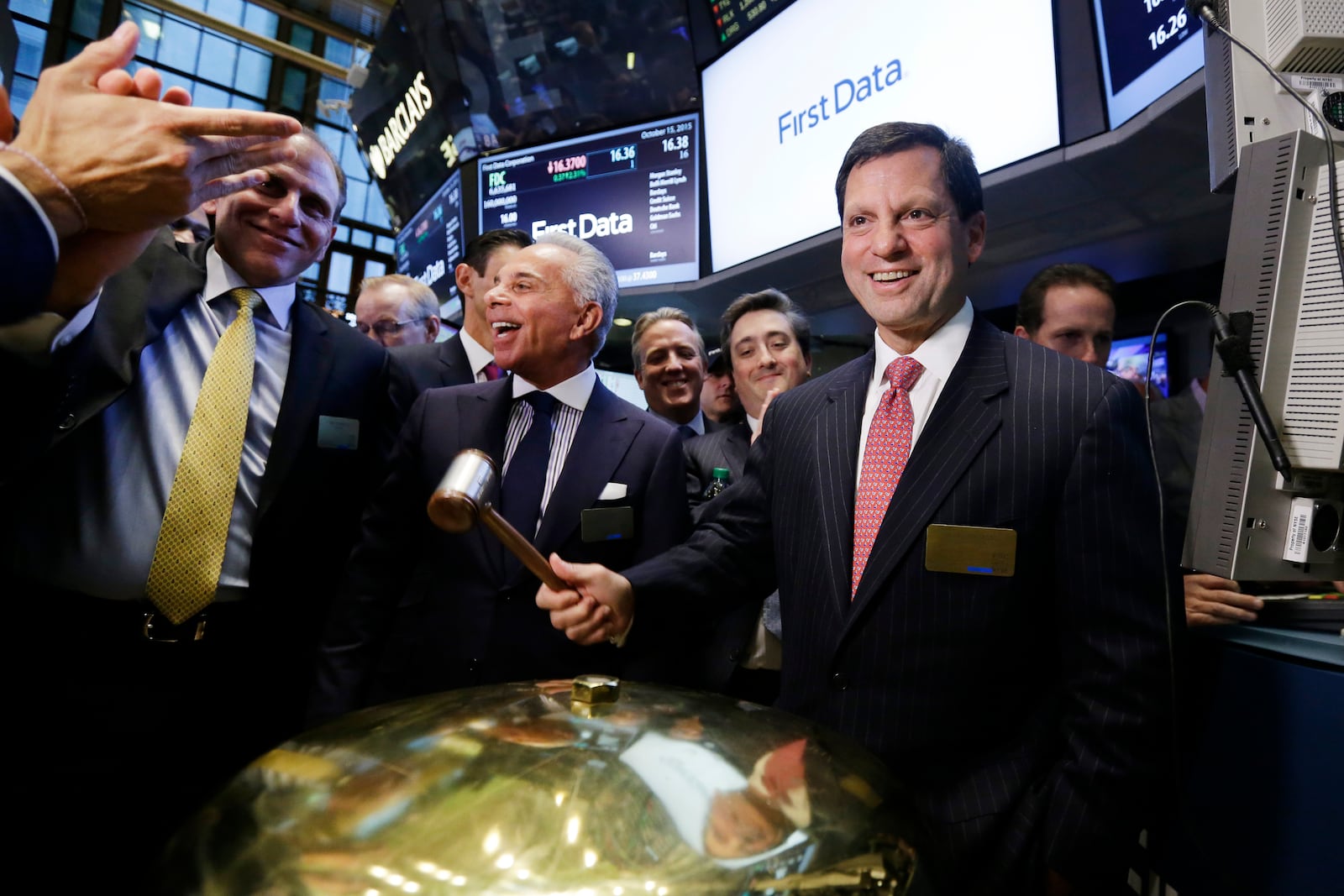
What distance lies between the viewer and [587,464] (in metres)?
1.59

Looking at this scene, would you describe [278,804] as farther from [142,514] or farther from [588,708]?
[142,514]

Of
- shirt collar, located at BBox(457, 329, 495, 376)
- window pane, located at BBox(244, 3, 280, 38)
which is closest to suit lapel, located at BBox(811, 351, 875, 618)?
shirt collar, located at BBox(457, 329, 495, 376)

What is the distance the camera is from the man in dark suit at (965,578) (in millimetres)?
990

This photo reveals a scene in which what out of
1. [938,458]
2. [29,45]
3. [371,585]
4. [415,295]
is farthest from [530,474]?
[29,45]

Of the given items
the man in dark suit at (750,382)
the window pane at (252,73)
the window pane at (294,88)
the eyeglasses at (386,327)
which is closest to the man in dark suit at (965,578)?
the man in dark suit at (750,382)

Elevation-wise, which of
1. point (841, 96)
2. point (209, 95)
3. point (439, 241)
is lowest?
point (841, 96)

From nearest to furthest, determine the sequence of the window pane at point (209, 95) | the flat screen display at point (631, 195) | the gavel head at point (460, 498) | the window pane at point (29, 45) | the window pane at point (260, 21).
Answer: the gavel head at point (460, 498), the flat screen display at point (631, 195), the window pane at point (29, 45), the window pane at point (209, 95), the window pane at point (260, 21)

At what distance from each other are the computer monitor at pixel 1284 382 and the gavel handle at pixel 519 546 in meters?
1.01

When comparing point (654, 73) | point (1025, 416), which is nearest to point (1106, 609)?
point (1025, 416)

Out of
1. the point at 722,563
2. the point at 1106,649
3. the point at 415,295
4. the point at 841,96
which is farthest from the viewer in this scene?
the point at 415,295

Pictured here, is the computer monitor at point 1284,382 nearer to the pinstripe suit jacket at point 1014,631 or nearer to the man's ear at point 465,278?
the pinstripe suit jacket at point 1014,631

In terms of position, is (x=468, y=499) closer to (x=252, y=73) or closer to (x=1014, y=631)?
(x=1014, y=631)

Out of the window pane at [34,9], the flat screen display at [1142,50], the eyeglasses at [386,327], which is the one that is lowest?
the eyeglasses at [386,327]

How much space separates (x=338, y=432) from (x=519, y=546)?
861 mm
